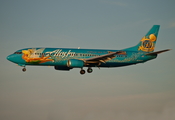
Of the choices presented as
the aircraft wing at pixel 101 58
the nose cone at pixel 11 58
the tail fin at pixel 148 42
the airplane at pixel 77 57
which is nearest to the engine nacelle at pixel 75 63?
the airplane at pixel 77 57

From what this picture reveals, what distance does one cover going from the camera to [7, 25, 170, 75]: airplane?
7012 cm

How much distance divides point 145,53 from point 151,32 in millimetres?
6765

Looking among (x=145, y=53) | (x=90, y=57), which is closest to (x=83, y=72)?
(x=90, y=57)

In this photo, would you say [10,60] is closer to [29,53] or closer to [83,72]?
[29,53]

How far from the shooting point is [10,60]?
70.9 m

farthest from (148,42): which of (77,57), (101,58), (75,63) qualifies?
(75,63)

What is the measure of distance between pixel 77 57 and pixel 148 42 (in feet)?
59.4

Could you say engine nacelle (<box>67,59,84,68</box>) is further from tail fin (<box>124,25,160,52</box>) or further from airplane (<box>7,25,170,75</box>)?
tail fin (<box>124,25,160,52</box>)

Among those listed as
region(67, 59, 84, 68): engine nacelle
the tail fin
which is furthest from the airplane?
the tail fin

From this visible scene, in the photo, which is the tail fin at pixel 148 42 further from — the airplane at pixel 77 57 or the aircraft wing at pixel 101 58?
the aircraft wing at pixel 101 58

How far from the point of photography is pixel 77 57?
71.7 metres

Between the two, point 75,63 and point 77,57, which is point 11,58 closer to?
point 75,63

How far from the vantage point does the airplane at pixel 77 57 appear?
70.1 meters

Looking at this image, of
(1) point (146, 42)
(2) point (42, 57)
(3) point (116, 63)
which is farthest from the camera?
(1) point (146, 42)
